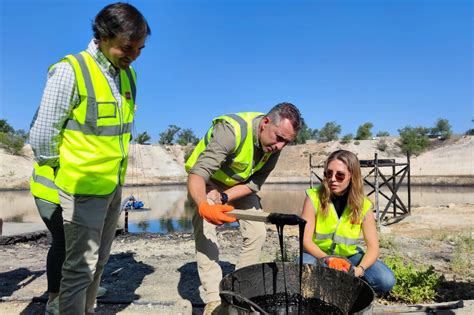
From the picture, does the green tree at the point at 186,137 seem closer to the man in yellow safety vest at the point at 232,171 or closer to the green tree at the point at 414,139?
the green tree at the point at 414,139

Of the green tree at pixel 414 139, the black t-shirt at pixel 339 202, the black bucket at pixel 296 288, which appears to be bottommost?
the black bucket at pixel 296 288

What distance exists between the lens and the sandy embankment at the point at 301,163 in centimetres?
4228

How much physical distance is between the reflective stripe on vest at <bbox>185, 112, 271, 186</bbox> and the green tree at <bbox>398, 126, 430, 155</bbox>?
55.4 metres

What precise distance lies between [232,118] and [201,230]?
899 millimetres

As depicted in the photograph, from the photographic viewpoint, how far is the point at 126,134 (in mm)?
2482

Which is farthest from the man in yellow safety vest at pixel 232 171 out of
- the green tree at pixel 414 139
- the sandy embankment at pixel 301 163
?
the green tree at pixel 414 139

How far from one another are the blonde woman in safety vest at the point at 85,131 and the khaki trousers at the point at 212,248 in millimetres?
937

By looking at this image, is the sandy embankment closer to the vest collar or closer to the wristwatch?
the wristwatch

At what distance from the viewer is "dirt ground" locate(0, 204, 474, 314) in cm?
337

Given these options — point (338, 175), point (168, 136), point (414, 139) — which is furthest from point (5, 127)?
point (338, 175)

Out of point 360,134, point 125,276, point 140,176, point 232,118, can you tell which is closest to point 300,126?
point 232,118

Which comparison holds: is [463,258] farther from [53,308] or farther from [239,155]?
[53,308]

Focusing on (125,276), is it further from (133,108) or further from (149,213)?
(149,213)

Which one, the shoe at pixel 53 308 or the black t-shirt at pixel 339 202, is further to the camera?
the black t-shirt at pixel 339 202
